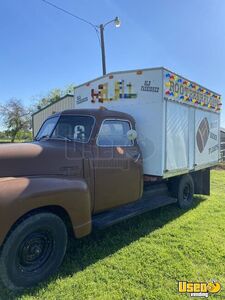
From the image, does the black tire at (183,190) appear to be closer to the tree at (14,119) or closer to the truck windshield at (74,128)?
the truck windshield at (74,128)

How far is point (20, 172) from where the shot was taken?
3.56 metres

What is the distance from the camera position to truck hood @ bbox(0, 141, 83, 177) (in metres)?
3.54

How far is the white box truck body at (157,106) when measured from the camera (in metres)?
5.73

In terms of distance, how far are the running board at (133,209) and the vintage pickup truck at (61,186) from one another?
21 millimetres

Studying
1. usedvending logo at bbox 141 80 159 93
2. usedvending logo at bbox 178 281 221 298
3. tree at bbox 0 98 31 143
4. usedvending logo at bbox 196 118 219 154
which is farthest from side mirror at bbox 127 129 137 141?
tree at bbox 0 98 31 143

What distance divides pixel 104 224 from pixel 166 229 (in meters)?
1.63

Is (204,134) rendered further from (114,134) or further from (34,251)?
(34,251)

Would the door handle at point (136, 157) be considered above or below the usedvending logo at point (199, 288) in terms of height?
above

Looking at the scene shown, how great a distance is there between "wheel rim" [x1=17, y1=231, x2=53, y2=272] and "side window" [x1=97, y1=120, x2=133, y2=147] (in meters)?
1.74

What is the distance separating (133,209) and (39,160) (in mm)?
2451

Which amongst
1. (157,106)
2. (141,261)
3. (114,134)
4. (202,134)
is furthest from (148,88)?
(141,261)

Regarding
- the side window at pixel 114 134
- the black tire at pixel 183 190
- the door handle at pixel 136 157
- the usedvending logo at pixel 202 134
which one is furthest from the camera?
the usedvending logo at pixel 202 134

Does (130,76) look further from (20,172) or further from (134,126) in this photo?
(20,172)

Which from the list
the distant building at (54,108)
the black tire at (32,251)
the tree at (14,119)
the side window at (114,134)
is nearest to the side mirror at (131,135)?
the side window at (114,134)
